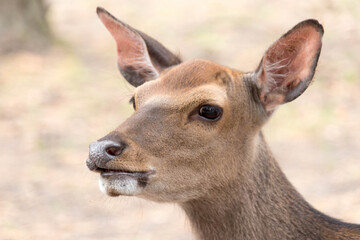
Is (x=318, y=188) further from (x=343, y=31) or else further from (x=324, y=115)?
(x=343, y=31)

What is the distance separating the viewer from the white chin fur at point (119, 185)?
13.5 feet

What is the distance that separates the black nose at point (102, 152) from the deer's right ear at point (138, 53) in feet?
4.77

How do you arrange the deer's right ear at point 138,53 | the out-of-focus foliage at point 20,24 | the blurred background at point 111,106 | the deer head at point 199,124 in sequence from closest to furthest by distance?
the deer head at point 199,124 < the deer's right ear at point 138,53 < the blurred background at point 111,106 < the out-of-focus foliage at point 20,24

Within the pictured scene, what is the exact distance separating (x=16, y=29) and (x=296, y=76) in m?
10.6

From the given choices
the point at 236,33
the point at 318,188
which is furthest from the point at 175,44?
the point at 318,188

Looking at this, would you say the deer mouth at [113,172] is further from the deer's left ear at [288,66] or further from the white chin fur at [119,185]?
the deer's left ear at [288,66]

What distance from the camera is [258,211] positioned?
15.6 ft

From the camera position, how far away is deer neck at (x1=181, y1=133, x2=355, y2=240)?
4688 millimetres

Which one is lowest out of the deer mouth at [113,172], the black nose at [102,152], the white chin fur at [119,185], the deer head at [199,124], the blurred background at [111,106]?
the white chin fur at [119,185]

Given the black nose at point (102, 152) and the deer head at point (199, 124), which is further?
the deer head at point (199, 124)

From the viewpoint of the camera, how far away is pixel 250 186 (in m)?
4.74

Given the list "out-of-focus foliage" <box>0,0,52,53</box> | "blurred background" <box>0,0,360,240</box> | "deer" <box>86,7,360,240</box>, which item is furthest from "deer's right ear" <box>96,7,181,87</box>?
"out-of-focus foliage" <box>0,0,52,53</box>

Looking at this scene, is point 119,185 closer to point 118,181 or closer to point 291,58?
point 118,181

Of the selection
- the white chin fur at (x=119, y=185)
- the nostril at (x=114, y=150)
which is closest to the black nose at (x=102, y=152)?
the nostril at (x=114, y=150)
